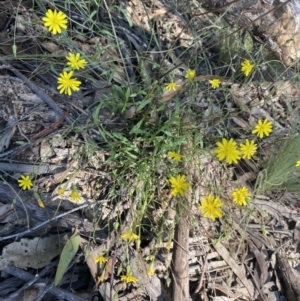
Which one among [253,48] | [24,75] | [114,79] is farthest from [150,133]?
[253,48]

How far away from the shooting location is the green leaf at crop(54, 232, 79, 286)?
1.27m

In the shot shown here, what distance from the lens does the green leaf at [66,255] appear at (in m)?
1.27

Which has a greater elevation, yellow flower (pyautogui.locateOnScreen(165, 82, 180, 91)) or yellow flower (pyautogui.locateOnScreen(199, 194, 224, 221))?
yellow flower (pyautogui.locateOnScreen(165, 82, 180, 91))

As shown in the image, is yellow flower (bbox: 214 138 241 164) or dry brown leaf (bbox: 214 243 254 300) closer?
yellow flower (bbox: 214 138 241 164)

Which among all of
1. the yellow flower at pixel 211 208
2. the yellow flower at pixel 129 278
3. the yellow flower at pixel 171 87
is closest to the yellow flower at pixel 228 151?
the yellow flower at pixel 211 208

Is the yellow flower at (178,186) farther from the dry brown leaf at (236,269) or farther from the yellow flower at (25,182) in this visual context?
the yellow flower at (25,182)

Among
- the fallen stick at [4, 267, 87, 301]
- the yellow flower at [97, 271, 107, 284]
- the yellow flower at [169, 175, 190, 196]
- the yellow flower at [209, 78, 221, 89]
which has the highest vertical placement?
the yellow flower at [209, 78, 221, 89]

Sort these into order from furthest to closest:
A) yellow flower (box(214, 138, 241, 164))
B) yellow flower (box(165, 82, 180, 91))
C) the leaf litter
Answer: yellow flower (box(165, 82, 180, 91)) → the leaf litter → yellow flower (box(214, 138, 241, 164))

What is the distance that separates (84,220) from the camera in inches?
55.2

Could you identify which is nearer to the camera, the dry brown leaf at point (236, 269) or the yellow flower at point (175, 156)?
the yellow flower at point (175, 156)

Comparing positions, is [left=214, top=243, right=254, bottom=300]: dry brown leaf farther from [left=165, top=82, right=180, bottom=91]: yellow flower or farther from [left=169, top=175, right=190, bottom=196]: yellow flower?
[left=165, top=82, right=180, bottom=91]: yellow flower

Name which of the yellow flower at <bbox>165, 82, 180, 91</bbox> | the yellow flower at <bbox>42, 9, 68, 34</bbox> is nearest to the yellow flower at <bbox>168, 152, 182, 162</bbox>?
the yellow flower at <bbox>165, 82, 180, 91</bbox>

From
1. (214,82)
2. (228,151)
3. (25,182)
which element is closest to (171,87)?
(214,82)

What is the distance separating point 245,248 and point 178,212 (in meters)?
0.32
